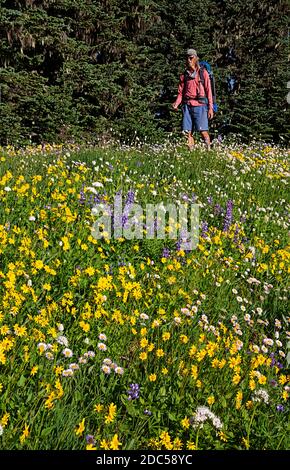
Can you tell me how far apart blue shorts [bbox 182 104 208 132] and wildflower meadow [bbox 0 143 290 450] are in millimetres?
5179

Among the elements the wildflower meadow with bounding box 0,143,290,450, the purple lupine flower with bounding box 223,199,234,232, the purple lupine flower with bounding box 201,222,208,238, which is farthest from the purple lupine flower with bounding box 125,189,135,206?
the purple lupine flower with bounding box 223,199,234,232

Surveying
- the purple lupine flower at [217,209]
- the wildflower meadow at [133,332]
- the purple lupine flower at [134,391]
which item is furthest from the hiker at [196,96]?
the purple lupine flower at [134,391]

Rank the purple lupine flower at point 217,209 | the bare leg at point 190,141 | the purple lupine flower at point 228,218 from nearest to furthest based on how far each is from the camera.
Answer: the purple lupine flower at point 228,218 < the purple lupine flower at point 217,209 < the bare leg at point 190,141

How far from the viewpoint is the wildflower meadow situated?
8.29 feet

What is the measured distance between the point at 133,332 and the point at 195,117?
28.5 feet

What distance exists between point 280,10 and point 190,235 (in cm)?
2452

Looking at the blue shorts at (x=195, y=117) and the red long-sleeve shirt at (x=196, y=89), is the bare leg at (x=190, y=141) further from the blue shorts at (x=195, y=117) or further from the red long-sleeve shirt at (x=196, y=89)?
the red long-sleeve shirt at (x=196, y=89)

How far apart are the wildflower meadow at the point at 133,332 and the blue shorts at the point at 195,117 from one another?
518 cm

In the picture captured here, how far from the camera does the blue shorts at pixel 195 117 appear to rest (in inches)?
432

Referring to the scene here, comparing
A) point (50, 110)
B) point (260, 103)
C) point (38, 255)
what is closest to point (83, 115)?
point (50, 110)

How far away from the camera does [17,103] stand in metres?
16.9

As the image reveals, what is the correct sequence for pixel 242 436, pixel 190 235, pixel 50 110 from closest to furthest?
pixel 242 436
pixel 190 235
pixel 50 110

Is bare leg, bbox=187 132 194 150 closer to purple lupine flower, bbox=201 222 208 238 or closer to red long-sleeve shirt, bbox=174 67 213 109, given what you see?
red long-sleeve shirt, bbox=174 67 213 109
